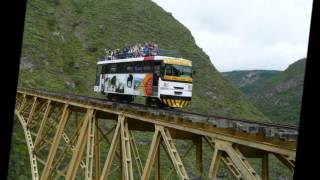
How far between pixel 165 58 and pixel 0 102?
24.7m

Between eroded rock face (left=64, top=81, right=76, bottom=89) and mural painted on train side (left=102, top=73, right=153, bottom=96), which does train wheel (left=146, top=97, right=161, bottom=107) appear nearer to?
mural painted on train side (left=102, top=73, right=153, bottom=96)

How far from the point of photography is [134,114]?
15766 millimetres

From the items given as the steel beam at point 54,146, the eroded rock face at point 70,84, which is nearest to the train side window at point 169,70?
the steel beam at point 54,146

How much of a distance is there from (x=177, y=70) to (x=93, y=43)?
7424cm

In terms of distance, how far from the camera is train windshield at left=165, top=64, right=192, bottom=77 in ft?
86.6

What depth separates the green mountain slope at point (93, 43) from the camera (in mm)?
81875

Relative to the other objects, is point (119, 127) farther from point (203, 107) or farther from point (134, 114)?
point (203, 107)

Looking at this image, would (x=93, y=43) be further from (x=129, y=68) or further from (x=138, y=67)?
(x=138, y=67)

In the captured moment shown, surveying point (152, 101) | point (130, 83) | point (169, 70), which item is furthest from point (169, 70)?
point (130, 83)

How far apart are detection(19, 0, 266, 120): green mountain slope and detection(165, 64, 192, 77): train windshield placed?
4991cm

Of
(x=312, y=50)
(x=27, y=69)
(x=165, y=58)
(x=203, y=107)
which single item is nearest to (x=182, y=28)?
(x=203, y=107)

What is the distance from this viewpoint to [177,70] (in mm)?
26781

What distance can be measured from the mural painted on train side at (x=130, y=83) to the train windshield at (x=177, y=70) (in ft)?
4.22

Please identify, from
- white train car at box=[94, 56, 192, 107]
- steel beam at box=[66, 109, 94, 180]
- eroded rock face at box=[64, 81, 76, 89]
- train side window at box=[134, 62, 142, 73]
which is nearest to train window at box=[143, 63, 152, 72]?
white train car at box=[94, 56, 192, 107]
